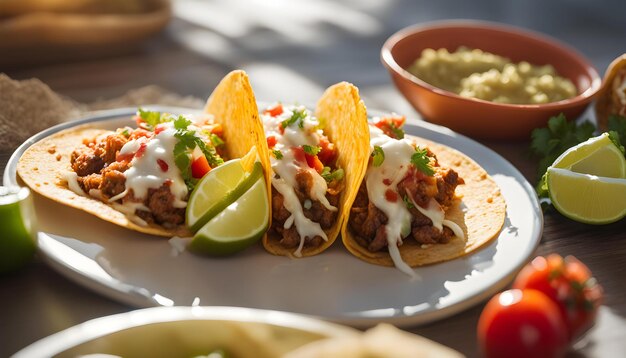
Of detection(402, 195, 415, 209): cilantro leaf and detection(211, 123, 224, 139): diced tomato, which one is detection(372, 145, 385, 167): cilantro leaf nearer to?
detection(402, 195, 415, 209): cilantro leaf

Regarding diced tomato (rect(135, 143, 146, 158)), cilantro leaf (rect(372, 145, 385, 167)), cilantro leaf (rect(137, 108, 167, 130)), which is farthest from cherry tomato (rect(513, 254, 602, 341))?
cilantro leaf (rect(137, 108, 167, 130))

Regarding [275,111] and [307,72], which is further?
[307,72]

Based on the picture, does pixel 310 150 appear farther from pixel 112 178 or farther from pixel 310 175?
pixel 112 178

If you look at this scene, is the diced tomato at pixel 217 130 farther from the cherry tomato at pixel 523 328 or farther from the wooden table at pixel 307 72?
the cherry tomato at pixel 523 328

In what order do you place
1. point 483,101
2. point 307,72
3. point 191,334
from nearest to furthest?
point 191,334
point 483,101
point 307,72

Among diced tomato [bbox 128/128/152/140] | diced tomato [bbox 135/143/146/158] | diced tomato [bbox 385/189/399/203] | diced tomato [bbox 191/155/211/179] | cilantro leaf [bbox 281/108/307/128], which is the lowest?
diced tomato [bbox 385/189/399/203]

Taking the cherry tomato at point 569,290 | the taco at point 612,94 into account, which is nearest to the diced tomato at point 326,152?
the cherry tomato at point 569,290

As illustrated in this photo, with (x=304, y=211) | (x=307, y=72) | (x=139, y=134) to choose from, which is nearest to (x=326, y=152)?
(x=304, y=211)
